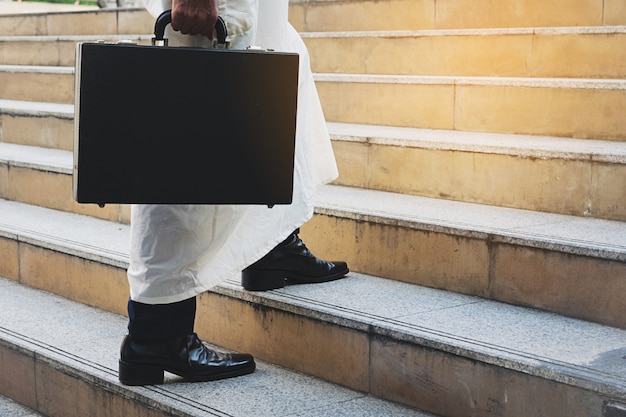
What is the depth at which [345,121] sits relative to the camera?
4488mm

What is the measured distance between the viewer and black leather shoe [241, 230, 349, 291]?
2.86 m

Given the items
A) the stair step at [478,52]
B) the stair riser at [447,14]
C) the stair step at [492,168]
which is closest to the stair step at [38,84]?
the stair riser at [447,14]

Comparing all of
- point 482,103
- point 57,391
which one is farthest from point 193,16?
point 482,103

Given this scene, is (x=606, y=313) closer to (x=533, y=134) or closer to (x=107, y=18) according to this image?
(x=533, y=134)

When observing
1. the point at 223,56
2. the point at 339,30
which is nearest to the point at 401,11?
the point at 339,30

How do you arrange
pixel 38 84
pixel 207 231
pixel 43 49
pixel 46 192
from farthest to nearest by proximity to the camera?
pixel 43 49 → pixel 38 84 → pixel 46 192 → pixel 207 231

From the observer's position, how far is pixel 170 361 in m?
2.51

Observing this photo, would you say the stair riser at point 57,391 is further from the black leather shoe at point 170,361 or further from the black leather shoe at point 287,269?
the black leather shoe at point 287,269

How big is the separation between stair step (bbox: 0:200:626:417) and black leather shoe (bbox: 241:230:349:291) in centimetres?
3

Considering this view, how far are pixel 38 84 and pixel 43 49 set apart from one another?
Answer: 78cm

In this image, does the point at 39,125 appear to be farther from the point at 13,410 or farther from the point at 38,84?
the point at 13,410

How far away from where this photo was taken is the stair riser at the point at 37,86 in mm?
5949

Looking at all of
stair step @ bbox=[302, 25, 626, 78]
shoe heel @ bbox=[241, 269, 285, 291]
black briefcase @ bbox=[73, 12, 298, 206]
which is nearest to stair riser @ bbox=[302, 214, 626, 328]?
shoe heel @ bbox=[241, 269, 285, 291]

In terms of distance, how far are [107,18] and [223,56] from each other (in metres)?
5.01
